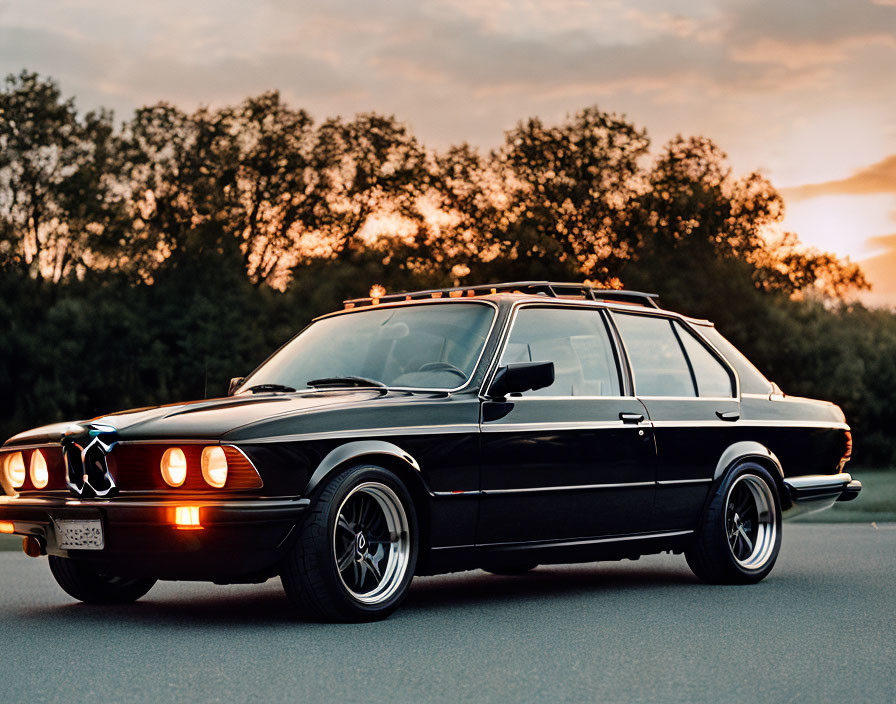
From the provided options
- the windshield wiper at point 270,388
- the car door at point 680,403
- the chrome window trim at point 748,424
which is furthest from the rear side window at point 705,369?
the windshield wiper at point 270,388

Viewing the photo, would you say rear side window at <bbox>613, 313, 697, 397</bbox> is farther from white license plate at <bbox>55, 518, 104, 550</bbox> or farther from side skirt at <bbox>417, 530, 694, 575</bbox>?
white license plate at <bbox>55, 518, 104, 550</bbox>

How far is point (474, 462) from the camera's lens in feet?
24.4

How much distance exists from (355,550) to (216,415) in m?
0.99

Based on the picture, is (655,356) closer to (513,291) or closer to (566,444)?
(513,291)

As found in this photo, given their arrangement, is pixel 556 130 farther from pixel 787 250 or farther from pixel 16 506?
pixel 16 506

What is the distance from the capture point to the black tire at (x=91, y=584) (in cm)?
785

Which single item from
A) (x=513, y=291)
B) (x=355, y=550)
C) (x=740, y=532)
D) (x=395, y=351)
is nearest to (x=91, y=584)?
(x=355, y=550)

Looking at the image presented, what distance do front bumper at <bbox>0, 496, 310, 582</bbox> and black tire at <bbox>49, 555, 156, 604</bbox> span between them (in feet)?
3.54

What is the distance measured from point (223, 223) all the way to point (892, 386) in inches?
1213

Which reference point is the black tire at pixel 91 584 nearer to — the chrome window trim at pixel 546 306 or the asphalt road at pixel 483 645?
the asphalt road at pixel 483 645

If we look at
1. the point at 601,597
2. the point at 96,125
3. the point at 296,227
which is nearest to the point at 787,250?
the point at 296,227

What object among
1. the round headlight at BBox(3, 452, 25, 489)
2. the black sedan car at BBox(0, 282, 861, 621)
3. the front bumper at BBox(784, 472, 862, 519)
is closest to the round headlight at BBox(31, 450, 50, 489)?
the black sedan car at BBox(0, 282, 861, 621)

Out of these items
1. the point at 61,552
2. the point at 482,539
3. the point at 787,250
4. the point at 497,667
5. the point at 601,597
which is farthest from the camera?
the point at 787,250

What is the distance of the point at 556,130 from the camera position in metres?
56.0
